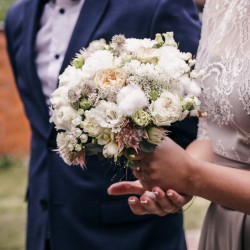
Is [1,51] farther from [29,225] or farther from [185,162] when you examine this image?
[185,162]

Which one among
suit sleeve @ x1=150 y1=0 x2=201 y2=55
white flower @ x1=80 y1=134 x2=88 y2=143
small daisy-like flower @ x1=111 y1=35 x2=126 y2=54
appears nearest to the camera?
white flower @ x1=80 y1=134 x2=88 y2=143

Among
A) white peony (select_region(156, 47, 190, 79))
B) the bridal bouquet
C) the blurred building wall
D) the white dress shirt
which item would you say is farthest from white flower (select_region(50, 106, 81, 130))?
the blurred building wall

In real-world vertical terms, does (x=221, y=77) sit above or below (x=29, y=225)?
above

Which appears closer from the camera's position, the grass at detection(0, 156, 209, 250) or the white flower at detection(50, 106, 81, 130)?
the white flower at detection(50, 106, 81, 130)

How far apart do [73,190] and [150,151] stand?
37.6 inches

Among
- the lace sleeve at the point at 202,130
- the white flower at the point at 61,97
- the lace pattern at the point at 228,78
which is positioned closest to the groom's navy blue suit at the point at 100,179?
the lace sleeve at the point at 202,130

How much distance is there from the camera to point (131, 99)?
1.99m

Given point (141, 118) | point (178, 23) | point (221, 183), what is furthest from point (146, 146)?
point (178, 23)

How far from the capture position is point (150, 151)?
205cm

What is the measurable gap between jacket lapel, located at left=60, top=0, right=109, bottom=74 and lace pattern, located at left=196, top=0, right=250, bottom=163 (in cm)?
53

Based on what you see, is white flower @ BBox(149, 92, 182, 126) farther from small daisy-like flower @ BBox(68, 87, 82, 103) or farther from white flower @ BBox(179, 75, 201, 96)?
small daisy-like flower @ BBox(68, 87, 82, 103)

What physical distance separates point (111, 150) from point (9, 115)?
6777 mm

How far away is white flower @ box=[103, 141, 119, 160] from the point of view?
2.04 metres

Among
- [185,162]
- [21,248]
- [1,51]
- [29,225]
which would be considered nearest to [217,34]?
[185,162]
